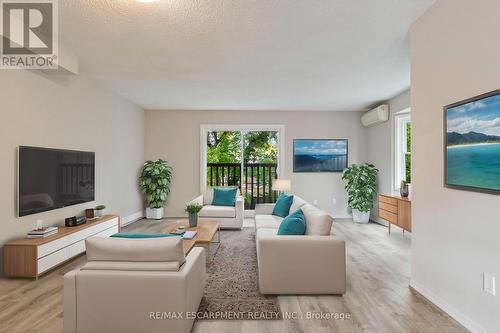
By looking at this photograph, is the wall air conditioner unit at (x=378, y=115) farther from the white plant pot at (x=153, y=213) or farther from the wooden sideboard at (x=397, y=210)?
the white plant pot at (x=153, y=213)

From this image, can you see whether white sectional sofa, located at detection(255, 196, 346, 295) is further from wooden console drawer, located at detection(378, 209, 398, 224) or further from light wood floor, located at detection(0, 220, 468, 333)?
wooden console drawer, located at detection(378, 209, 398, 224)

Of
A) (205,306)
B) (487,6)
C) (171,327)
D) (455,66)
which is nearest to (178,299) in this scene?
(171,327)

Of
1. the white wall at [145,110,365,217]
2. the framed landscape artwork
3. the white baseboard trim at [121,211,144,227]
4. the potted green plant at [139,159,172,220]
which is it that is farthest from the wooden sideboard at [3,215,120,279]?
the framed landscape artwork

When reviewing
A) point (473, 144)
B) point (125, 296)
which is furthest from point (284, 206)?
point (125, 296)

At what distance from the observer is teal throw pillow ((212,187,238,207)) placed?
5875 millimetres

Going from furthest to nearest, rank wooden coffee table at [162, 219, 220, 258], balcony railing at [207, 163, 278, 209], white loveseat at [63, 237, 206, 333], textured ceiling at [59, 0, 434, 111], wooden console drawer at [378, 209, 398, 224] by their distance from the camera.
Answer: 1. balcony railing at [207, 163, 278, 209]
2. wooden console drawer at [378, 209, 398, 224]
3. wooden coffee table at [162, 219, 220, 258]
4. textured ceiling at [59, 0, 434, 111]
5. white loveseat at [63, 237, 206, 333]

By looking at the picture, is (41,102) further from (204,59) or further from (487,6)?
(487,6)

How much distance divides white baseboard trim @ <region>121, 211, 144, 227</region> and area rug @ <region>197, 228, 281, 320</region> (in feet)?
8.83

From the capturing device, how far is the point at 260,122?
705 centimetres

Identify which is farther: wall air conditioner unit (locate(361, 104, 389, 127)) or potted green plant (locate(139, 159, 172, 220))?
potted green plant (locate(139, 159, 172, 220))

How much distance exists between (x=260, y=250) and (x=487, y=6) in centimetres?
259

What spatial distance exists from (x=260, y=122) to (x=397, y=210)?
3.66 metres

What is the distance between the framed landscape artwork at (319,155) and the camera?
278 inches

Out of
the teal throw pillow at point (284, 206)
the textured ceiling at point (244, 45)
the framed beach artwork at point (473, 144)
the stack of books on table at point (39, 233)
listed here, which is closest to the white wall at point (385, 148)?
the textured ceiling at point (244, 45)
